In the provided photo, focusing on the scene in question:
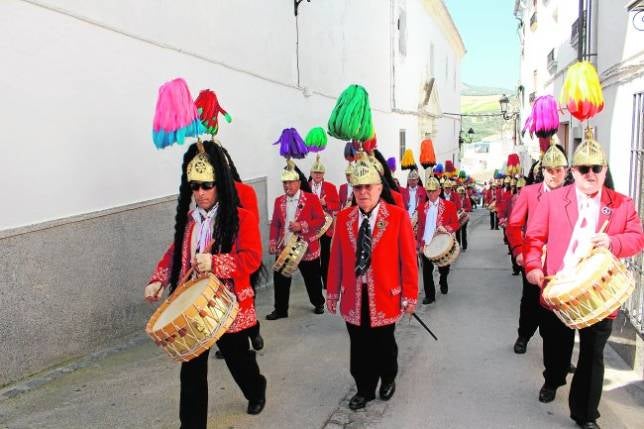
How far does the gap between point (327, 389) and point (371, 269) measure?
1264 mm

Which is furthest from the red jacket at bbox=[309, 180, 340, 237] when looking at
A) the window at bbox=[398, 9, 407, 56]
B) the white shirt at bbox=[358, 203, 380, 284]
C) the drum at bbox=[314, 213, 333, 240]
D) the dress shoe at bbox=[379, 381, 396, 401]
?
the window at bbox=[398, 9, 407, 56]

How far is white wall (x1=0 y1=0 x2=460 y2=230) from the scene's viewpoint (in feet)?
16.1

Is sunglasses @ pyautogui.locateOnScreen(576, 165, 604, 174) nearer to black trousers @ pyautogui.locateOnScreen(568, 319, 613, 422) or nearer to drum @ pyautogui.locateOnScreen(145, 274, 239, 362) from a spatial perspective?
black trousers @ pyautogui.locateOnScreen(568, 319, 613, 422)

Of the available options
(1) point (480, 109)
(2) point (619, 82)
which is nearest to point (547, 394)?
(2) point (619, 82)

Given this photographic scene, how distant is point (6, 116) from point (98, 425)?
2.59m

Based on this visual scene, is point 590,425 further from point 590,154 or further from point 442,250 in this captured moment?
point 442,250

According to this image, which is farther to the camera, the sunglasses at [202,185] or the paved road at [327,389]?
the paved road at [327,389]

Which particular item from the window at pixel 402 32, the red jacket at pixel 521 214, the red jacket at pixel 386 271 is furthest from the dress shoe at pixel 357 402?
the window at pixel 402 32

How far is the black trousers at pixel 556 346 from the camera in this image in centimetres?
429

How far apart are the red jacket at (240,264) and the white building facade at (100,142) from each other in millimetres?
Result: 1741

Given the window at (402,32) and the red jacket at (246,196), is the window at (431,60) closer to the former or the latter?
the window at (402,32)

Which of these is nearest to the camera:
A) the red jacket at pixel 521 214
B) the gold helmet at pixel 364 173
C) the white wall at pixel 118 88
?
the gold helmet at pixel 364 173

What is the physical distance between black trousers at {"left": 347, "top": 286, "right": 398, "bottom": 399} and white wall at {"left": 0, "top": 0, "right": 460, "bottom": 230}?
299cm

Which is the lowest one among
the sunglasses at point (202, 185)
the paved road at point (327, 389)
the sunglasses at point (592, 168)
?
the paved road at point (327, 389)
